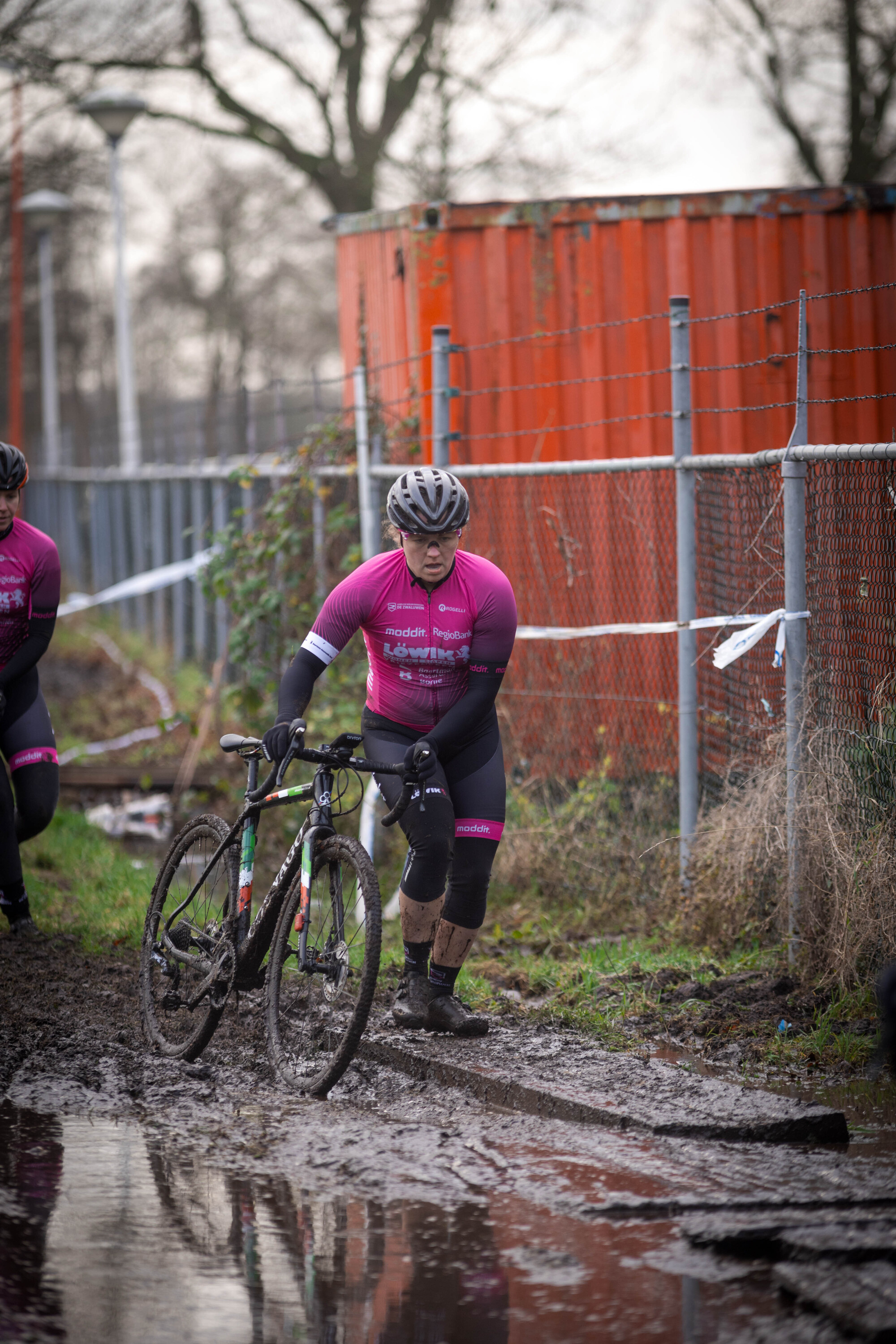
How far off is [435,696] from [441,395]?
2968mm

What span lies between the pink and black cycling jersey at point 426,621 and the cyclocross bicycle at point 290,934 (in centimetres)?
39

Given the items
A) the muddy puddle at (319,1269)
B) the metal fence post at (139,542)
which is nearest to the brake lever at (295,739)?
the muddy puddle at (319,1269)

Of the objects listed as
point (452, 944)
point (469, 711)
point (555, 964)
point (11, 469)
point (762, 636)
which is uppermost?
point (11, 469)

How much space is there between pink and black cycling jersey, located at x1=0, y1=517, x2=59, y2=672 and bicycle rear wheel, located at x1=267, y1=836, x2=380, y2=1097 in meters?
2.45

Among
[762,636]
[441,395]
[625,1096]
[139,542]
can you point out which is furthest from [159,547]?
[625,1096]

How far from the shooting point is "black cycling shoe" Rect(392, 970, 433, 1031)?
563 cm

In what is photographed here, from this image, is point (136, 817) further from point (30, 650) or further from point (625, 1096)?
point (625, 1096)

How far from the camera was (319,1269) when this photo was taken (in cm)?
366

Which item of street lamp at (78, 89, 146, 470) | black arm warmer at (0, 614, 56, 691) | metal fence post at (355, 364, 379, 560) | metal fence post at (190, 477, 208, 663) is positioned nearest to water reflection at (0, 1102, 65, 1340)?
black arm warmer at (0, 614, 56, 691)

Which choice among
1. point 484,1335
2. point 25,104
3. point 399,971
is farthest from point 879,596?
point 25,104

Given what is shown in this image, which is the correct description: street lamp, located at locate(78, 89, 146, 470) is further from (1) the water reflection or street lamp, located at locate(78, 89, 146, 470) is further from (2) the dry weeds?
(1) the water reflection

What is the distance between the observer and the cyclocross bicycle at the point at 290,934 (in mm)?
4980

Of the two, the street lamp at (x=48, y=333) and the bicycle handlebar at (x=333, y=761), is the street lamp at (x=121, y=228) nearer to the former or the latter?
the street lamp at (x=48, y=333)

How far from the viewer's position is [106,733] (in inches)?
534
